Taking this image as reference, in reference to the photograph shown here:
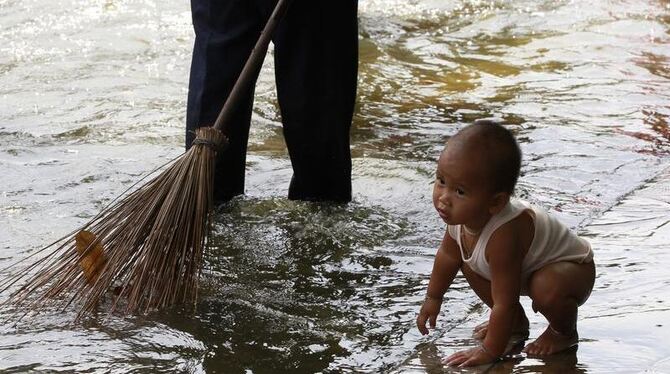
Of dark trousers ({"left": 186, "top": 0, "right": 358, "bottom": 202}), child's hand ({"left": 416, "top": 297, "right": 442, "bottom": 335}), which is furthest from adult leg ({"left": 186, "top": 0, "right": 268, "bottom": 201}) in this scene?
child's hand ({"left": 416, "top": 297, "right": 442, "bottom": 335})

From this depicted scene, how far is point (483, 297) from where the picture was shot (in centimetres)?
283

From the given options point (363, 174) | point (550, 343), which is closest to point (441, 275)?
point (550, 343)

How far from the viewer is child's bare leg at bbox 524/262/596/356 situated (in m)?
2.68

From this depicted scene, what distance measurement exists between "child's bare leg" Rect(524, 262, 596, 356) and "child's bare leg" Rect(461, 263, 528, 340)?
0.07 meters

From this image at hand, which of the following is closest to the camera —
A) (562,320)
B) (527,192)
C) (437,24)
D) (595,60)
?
(562,320)

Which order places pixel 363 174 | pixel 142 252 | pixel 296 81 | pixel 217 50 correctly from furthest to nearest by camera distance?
pixel 363 174, pixel 296 81, pixel 217 50, pixel 142 252

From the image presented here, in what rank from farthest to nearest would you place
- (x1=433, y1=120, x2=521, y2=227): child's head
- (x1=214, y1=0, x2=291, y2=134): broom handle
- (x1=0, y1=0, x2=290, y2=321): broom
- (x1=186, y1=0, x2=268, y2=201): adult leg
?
(x1=186, y1=0, x2=268, y2=201): adult leg, (x1=214, y1=0, x2=291, y2=134): broom handle, (x1=0, y1=0, x2=290, y2=321): broom, (x1=433, y1=120, x2=521, y2=227): child's head

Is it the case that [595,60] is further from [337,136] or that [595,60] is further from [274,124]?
[337,136]

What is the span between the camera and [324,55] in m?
3.89

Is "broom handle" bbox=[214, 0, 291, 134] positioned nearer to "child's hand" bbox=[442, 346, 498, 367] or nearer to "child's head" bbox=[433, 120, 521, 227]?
"child's head" bbox=[433, 120, 521, 227]

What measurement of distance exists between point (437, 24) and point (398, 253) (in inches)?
190

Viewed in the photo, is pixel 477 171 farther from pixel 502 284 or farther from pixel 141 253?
pixel 141 253

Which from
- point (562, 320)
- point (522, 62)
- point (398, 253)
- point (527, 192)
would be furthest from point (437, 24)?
point (562, 320)

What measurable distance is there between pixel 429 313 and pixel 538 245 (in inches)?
13.3
